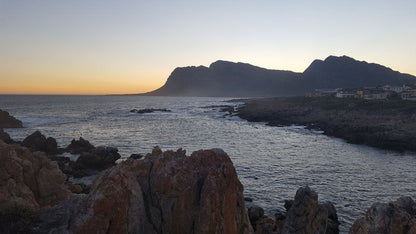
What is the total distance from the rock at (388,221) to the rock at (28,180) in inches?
502

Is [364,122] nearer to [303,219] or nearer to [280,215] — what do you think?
[280,215]

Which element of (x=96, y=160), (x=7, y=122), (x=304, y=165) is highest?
(x=7, y=122)

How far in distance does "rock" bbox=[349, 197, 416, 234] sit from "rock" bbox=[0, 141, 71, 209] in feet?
41.8

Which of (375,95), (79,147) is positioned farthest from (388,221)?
(375,95)

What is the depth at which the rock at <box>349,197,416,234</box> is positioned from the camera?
10977 mm

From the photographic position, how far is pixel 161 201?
40.7 feet

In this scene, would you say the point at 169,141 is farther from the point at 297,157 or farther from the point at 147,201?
the point at 147,201

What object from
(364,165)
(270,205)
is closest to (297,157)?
(364,165)

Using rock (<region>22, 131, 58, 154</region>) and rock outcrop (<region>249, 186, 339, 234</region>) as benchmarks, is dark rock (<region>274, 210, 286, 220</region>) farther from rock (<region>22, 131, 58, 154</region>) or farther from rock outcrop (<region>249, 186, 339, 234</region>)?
rock (<region>22, 131, 58, 154</region>)

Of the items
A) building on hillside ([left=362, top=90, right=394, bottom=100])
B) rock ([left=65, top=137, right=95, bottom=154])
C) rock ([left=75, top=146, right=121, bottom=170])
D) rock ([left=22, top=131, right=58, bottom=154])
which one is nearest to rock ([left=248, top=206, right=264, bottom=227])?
rock ([left=75, top=146, right=121, bottom=170])

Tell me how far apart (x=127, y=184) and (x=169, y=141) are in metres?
50.7

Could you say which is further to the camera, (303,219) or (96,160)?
(96,160)

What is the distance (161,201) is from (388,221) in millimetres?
8023

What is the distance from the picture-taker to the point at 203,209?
40.3 feet
